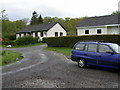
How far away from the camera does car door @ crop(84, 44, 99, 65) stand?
8.22 metres

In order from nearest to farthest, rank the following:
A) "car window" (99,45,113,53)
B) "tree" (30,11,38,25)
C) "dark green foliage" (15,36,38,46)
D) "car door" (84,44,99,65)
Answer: "car window" (99,45,113,53)
"car door" (84,44,99,65)
"dark green foliage" (15,36,38,46)
"tree" (30,11,38,25)

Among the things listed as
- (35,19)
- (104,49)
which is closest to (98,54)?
(104,49)

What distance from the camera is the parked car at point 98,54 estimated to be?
7371mm

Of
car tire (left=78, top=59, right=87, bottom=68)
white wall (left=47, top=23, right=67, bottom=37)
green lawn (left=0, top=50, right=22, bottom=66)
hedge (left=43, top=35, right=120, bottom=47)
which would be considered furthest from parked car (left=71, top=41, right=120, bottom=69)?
white wall (left=47, top=23, right=67, bottom=37)

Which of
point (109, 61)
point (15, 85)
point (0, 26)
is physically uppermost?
point (0, 26)

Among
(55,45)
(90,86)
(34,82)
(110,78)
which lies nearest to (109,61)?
(110,78)

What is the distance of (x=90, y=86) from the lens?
17.9ft

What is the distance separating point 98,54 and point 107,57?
632mm

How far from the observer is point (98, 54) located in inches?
317

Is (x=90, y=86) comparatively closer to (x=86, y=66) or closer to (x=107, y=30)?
(x=86, y=66)

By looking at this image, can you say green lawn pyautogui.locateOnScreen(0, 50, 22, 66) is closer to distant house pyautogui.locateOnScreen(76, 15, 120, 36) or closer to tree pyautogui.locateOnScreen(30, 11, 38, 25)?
distant house pyautogui.locateOnScreen(76, 15, 120, 36)

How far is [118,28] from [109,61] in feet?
59.9

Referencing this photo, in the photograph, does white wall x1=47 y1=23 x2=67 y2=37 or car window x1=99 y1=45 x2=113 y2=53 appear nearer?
car window x1=99 y1=45 x2=113 y2=53

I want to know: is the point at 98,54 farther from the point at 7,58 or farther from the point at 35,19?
the point at 35,19
